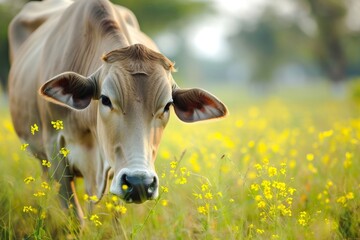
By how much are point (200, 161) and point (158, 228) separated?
6.48 feet

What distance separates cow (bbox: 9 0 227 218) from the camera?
3439mm

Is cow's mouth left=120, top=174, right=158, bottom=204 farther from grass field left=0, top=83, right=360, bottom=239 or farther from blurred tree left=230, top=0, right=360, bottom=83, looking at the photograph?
blurred tree left=230, top=0, right=360, bottom=83

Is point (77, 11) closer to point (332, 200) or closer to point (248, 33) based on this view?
point (332, 200)

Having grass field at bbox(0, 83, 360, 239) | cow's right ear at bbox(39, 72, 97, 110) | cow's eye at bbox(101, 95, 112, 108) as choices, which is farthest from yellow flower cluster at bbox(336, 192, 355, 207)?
cow's right ear at bbox(39, 72, 97, 110)

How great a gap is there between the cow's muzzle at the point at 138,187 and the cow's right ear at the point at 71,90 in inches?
35.3

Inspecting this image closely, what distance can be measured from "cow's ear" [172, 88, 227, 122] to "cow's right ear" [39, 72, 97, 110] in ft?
2.00

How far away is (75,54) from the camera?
180 inches

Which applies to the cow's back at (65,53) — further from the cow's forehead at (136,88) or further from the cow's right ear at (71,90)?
the cow's forehead at (136,88)

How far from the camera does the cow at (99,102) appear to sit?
344 centimetres

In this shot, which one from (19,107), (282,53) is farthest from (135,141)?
(282,53)

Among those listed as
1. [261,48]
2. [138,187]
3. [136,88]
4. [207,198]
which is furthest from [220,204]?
[261,48]

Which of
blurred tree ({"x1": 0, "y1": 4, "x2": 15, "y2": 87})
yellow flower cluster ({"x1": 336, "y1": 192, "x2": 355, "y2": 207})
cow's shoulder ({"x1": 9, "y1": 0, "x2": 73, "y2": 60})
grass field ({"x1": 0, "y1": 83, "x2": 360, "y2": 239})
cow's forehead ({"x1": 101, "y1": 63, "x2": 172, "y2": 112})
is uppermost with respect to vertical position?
cow's forehead ({"x1": 101, "y1": 63, "x2": 172, "y2": 112})

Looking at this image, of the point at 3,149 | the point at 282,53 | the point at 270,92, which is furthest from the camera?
the point at 270,92

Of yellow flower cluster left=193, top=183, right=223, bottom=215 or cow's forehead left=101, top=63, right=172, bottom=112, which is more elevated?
cow's forehead left=101, top=63, right=172, bottom=112
